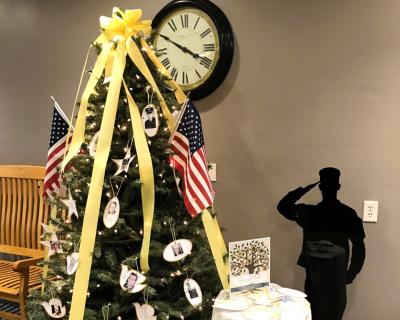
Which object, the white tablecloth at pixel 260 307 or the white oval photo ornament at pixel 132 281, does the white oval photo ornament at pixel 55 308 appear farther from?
the white tablecloth at pixel 260 307

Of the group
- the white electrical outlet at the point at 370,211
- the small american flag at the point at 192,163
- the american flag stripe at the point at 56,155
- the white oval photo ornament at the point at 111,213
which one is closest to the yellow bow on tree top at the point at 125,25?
the small american flag at the point at 192,163

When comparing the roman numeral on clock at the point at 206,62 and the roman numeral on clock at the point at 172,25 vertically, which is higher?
the roman numeral on clock at the point at 172,25

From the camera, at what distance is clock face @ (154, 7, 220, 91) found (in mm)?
2502

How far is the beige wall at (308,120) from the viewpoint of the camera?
7.06ft

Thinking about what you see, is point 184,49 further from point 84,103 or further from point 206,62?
point 84,103

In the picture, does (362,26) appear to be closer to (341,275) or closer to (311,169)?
(311,169)

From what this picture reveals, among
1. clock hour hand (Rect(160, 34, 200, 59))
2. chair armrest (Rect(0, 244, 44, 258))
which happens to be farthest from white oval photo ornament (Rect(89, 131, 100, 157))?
chair armrest (Rect(0, 244, 44, 258))

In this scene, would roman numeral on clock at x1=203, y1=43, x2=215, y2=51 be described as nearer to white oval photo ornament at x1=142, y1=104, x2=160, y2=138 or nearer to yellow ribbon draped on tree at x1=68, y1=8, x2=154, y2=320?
yellow ribbon draped on tree at x1=68, y1=8, x2=154, y2=320

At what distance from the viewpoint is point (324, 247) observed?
203cm

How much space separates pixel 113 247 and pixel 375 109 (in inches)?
61.1

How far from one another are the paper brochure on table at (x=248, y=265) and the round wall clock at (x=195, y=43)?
3.87 ft

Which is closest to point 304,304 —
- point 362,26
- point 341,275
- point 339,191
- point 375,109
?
point 341,275

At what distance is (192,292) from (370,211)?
1.15 m

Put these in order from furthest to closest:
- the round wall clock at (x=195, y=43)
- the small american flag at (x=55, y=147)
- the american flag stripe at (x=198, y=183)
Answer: the round wall clock at (x=195, y=43)
the small american flag at (x=55, y=147)
the american flag stripe at (x=198, y=183)
